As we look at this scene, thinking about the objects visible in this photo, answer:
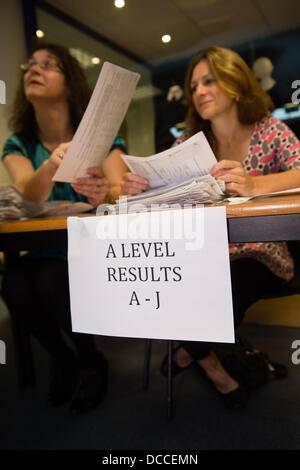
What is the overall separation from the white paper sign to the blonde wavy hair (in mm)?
600

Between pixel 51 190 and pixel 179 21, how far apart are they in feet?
3.06

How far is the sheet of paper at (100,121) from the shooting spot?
2.23 ft

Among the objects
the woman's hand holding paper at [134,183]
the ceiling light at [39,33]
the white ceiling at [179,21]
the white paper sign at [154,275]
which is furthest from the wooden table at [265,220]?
the ceiling light at [39,33]

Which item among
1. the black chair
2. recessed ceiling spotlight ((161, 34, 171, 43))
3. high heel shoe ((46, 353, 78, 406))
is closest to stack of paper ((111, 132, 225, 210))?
the black chair

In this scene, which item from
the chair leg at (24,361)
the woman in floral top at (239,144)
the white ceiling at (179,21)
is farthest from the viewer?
the white ceiling at (179,21)

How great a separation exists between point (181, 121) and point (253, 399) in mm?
1194

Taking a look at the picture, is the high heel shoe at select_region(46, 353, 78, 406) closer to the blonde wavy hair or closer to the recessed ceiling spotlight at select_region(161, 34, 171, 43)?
the blonde wavy hair

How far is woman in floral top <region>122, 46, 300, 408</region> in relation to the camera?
0.89 m

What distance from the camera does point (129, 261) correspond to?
57 cm

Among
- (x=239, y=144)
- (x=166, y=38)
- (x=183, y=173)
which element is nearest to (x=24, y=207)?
(x=183, y=173)

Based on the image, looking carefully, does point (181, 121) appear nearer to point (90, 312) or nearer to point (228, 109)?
point (228, 109)

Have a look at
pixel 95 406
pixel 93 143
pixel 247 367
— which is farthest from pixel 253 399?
pixel 93 143

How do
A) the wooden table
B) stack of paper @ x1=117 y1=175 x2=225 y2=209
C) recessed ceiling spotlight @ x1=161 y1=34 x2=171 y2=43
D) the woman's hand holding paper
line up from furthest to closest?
recessed ceiling spotlight @ x1=161 y1=34 x2=171 y2=43
the woman's hand holding paper
stack of paper @ x1=117 y1=175 x2=225 y2=209
the wooden table

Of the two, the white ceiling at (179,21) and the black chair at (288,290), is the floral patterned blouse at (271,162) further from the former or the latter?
the white ceiling at (179,21)
